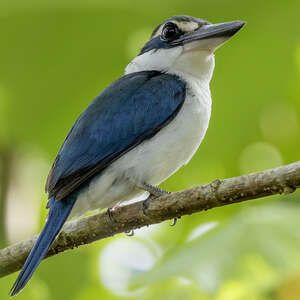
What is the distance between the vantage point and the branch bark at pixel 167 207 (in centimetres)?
254

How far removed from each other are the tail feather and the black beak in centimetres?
134

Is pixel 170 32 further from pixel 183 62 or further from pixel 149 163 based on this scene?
pixel 149 163

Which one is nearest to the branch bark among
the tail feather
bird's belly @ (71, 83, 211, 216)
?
the tail feather

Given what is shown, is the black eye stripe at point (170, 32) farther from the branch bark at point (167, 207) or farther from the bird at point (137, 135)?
the branch bark at point (167, 207)

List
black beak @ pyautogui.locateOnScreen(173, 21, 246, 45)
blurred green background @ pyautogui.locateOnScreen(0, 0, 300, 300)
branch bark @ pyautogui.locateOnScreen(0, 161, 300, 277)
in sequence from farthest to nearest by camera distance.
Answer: black beak @ pyautogui.locateOnScreen(173, 21, 246, 45)
blurred green background @ pyautogui.locateOnScreen(0, 0, 300, 300)
branch bark @ pyautogui.locateOnScreen(0, 161, 300, 277)

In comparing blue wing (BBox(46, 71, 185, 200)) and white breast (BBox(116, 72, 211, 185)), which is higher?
blue wing (BBox(46, 71, 185, 200))

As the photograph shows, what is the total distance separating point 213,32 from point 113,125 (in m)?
0.86

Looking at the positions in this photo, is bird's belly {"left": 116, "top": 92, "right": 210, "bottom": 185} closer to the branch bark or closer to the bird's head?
the branch bark

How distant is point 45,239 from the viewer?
3096 millimetres

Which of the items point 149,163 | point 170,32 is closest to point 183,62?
point 170,32

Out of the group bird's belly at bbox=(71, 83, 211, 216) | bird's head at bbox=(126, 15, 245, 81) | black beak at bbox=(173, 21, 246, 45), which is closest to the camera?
black beak at bbox=(173, 21, 246, 45)

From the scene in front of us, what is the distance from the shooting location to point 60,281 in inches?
131

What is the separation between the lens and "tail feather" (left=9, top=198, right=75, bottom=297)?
2.93 meters

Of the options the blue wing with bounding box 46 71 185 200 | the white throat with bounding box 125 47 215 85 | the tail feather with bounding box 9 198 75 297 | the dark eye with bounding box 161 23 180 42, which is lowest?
the tail feather with bounding box 9 198 75 297
